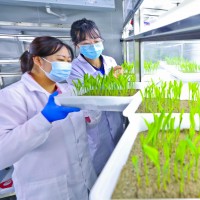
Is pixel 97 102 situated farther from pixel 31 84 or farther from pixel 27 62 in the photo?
pixel 27 62

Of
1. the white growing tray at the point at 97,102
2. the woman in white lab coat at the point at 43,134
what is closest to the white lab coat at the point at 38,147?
the woman in white lab coat at the point at 43,134

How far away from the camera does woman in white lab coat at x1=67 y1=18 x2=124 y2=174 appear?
1159 mm

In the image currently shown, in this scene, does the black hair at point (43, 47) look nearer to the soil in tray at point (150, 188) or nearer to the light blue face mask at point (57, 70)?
the light blue face mask at point (57, 70)

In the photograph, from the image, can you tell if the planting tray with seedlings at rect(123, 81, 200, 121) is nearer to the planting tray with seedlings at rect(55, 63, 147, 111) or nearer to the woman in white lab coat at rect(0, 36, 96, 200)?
the planting tray with seedlings at rect(55, 63, 147, 111)

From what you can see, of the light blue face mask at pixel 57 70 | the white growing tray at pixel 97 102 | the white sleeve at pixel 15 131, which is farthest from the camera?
the light blue face mask at pixel 57 70

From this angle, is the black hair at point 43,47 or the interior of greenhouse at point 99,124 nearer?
the interior of greenhouse at point 99,124

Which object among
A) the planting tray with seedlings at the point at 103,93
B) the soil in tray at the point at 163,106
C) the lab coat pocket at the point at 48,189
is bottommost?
the lab coat pocket at the point at 48,189

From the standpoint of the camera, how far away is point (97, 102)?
0.79 meters

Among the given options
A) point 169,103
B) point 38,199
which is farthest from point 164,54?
point 38,199

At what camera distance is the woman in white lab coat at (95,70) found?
116cm

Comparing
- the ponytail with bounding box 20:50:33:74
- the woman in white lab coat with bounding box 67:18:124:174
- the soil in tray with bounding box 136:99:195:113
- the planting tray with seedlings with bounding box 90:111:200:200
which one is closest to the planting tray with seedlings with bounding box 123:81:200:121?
the soil in tray with bounding box 136:99:195:113

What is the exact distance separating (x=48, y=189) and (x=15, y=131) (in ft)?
1.12

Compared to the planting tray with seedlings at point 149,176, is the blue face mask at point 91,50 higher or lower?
higher

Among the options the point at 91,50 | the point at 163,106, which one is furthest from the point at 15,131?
the point at 91,50
